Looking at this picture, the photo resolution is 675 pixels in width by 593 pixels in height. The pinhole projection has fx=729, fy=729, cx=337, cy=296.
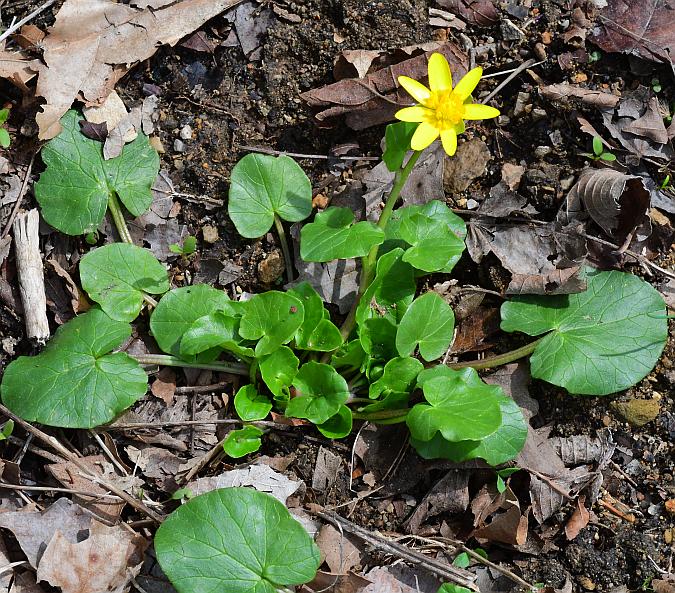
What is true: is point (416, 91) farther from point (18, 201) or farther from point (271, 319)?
point (18, 201)

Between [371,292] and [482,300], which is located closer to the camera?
[371,292]

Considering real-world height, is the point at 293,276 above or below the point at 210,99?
below

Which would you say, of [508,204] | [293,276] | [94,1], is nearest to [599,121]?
[508,204]

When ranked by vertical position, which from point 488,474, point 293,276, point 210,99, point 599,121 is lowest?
point 488,474

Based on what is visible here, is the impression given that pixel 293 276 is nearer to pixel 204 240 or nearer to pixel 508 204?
pixel 204 240

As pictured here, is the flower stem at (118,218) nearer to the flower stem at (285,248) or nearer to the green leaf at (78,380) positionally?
the green leaf at (78,380)
